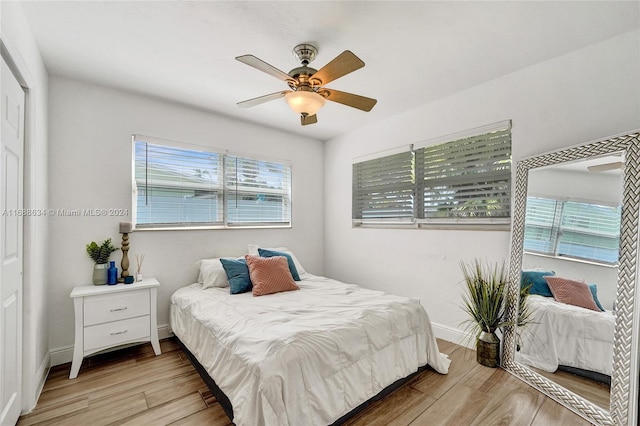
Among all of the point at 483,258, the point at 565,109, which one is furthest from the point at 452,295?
the point at 565,109

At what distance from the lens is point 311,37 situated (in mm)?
2033

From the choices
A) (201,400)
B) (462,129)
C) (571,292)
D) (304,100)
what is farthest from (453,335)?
(304,100)

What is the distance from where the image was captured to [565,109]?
226 cm

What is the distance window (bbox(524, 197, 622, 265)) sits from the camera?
73.2 inches

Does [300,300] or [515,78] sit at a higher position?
[515,78]

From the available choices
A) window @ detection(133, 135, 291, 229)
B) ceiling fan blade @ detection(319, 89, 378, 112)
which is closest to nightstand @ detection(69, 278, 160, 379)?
window @ detection(133, 135, 291, 229)

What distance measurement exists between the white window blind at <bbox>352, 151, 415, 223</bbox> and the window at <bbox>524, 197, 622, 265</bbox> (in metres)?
1.28

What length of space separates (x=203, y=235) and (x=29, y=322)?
5.31ft

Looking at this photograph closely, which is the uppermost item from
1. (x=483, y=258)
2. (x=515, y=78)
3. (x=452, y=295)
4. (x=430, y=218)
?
(x=515, y=78)

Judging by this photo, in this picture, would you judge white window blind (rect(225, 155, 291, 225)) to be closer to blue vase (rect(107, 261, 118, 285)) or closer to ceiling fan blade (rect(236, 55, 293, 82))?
blue vase (rect(107, 261, 118, 285))

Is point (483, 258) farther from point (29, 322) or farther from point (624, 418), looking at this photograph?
point (29, 322)

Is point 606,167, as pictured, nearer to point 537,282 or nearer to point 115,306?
point 537,282

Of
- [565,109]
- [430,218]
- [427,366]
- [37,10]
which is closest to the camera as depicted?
[37,10]

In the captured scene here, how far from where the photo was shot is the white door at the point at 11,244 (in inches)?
60.0
